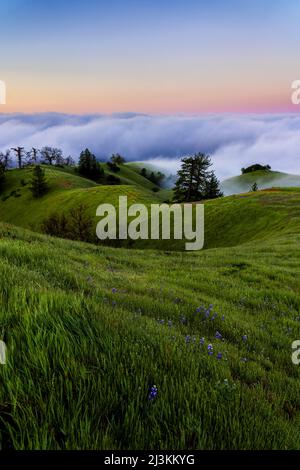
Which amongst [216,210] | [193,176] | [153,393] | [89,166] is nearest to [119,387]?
[153,393]

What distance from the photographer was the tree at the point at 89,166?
162 metres

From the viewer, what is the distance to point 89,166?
16212 cm

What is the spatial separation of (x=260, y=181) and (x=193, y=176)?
90258mm

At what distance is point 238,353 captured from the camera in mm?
4359

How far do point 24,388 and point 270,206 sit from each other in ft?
210

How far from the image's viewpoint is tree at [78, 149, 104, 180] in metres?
162

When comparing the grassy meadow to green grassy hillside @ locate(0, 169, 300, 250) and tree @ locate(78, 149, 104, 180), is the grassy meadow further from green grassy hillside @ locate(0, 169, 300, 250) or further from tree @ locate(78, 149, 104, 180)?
tree @ locate(78, 149, 104, 180)

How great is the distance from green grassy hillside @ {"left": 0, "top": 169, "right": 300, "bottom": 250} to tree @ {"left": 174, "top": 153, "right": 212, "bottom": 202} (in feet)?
41.5

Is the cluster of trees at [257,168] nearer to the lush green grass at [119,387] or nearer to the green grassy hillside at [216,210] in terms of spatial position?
the green grassy hillside at [216,210]

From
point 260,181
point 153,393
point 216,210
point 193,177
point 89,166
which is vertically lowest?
point 153,393

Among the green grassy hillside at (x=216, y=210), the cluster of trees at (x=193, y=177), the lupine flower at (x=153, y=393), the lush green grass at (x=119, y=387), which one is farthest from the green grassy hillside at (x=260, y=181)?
the lupine flower at (x=153, y=393)

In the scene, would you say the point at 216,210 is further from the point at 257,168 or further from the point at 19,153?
the point at 19,153

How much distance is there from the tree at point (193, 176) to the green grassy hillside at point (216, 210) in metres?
12.6
